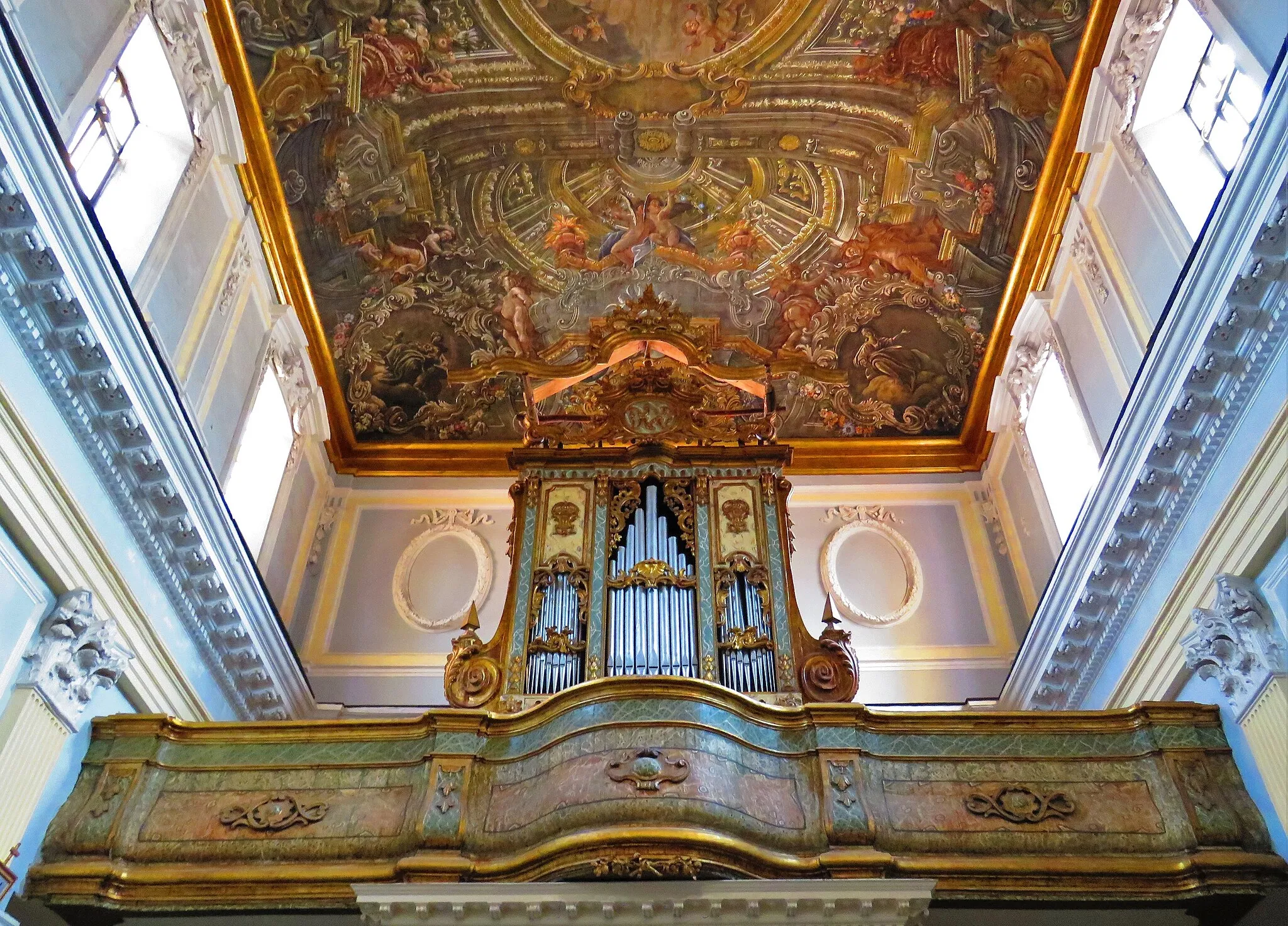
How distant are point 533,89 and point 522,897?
29.6 feet

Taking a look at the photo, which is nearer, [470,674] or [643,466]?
[470,674]

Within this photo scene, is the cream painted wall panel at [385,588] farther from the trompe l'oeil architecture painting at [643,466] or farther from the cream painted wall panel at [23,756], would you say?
the cream painted wall panel at [23,756]

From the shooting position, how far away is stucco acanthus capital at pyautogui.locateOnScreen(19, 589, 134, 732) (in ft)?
24.2

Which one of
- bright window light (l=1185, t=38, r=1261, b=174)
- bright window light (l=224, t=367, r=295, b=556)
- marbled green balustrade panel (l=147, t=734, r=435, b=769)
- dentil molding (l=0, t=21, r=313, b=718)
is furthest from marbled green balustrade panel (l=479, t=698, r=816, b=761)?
bright window light (l=1185, t=38, r=1261, b=174)

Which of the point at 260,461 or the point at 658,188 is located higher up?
the point at 658,188

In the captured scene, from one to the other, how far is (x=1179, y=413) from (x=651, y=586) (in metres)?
4.61

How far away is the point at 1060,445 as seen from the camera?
11.9 meters

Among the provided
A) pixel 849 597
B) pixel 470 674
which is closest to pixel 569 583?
pixel 470 674

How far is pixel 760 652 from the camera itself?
9.34 m

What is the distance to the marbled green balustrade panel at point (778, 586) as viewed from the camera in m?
9.30

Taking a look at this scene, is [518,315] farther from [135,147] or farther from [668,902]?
[668,902]

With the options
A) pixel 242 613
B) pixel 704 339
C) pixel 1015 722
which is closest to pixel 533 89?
pixel 704 339

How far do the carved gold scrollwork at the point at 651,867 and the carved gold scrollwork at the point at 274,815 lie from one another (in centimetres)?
237

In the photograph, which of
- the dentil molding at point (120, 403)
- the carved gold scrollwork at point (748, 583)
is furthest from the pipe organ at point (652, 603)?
the dentil molding at point (120, 403)
